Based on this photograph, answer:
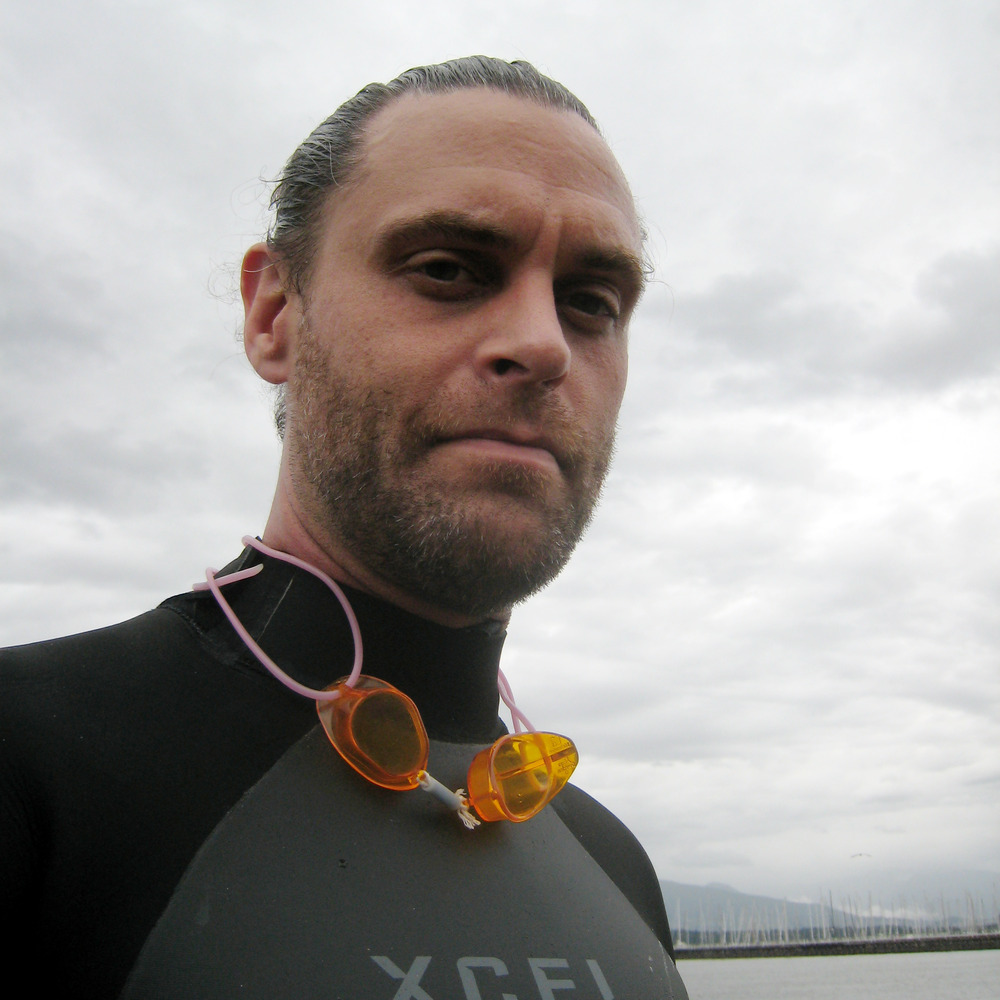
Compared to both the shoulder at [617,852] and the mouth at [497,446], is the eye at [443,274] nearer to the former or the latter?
the mouth at [497,446]

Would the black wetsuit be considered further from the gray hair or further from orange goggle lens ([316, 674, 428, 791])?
the gray hair

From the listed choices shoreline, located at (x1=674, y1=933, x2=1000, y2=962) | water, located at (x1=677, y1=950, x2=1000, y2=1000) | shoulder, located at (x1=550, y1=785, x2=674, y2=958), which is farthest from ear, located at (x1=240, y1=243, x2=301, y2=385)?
shoreline, located at (x1=674, y1=933, x2=1000, y2=962)

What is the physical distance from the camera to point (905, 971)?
307 feet

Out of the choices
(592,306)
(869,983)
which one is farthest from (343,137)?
(869,983)

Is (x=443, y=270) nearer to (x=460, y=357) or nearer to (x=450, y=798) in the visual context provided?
(x=460, y=357)

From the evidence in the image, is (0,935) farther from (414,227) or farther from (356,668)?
(414,227)

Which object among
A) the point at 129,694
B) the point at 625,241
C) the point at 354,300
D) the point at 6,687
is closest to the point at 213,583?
the point at 129,694

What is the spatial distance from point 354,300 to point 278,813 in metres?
1.07

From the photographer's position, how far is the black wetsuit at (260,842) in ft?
4.59

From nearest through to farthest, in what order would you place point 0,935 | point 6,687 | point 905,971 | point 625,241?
point 0,935 → point 6,687 → point 625,241 → point 905,971

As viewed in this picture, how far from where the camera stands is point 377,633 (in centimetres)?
197

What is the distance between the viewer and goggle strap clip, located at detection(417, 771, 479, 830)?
1.77 meters

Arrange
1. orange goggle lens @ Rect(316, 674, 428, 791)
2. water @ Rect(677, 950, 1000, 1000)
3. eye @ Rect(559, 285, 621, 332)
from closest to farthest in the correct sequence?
orange goggle lens @ Rect(316, 674, 428, 791), eye @ Rect(559, 285, 621, 332), water @ Rect(677, 950, 1000, 1000)

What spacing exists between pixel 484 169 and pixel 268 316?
2.24 feet
